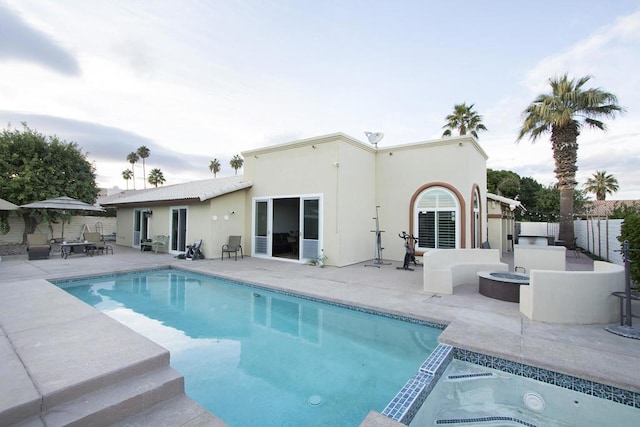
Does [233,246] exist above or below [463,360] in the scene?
above

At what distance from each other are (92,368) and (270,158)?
446 inches

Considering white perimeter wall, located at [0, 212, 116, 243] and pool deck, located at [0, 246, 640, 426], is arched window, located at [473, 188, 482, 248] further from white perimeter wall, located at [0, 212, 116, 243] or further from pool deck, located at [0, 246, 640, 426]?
white perimeter wall, located at [0, 212, 116, 243]

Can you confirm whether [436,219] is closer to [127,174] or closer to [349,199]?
[349,199]

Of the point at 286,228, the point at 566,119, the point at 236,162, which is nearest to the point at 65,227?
the point at 286,228

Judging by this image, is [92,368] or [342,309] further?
[342,309]

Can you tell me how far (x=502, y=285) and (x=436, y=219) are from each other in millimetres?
5526

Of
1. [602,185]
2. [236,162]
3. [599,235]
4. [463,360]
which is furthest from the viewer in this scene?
[236,162]

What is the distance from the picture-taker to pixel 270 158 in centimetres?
1373

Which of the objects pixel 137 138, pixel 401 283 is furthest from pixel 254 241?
pixel 137 138

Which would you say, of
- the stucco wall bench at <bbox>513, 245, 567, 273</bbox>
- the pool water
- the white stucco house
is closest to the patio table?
the white stucco house

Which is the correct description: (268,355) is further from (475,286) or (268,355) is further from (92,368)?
(475,286)

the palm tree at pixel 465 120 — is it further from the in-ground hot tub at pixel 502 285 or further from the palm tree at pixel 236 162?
the palm tree at pixel 236 162

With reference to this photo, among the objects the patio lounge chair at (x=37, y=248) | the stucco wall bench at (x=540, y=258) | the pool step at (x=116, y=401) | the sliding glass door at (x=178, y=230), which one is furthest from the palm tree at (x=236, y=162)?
the pool step at (x=116, y=401)

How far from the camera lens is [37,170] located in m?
17.4
